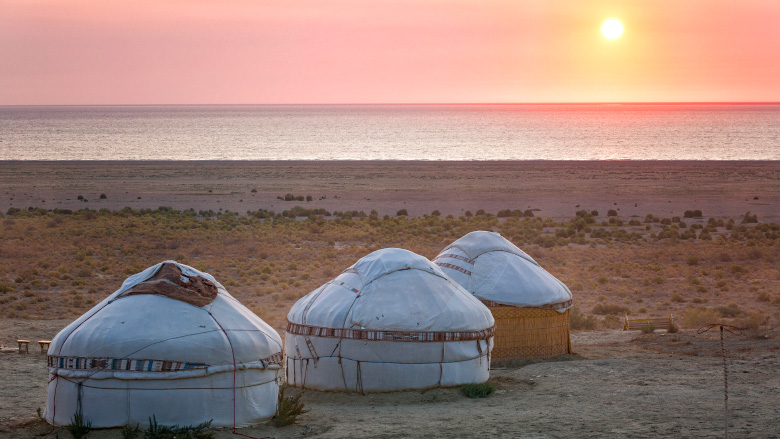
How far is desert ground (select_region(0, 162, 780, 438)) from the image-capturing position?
11.8 m

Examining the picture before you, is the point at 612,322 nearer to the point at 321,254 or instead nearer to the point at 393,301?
the point at 393,301

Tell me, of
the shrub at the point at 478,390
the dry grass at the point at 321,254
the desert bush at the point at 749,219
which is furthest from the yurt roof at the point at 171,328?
the desert bush at the point at 749,219

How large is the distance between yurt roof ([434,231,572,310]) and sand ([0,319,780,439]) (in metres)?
1.19

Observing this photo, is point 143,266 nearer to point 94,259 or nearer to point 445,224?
point 94,259

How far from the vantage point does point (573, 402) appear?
12.4m

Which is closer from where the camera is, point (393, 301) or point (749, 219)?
point (393, 301)

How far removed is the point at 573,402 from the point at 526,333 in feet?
11.2

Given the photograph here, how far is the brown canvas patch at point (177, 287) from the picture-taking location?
36.2 ft

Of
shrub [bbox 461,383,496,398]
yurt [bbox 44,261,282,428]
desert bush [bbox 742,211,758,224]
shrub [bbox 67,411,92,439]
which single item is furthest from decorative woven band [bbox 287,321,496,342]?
desert bush [bbox 742,211,758,224]

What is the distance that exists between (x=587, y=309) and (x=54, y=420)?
51.3ft

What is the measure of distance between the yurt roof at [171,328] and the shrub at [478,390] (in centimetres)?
323

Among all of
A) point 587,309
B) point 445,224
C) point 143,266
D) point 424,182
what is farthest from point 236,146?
point 587,309

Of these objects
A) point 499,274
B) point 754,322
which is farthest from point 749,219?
point 499,274

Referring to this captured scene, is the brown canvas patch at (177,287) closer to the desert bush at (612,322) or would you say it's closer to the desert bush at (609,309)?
the desert bush at (612,322)
